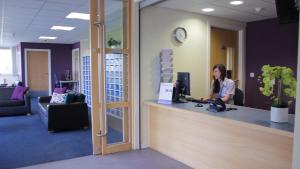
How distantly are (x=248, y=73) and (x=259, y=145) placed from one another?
140 inches

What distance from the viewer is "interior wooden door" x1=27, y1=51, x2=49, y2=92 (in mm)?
10875

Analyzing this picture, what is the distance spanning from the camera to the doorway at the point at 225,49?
529 centimetres

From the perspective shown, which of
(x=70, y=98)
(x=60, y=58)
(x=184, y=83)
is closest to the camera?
(x=184, y=83)

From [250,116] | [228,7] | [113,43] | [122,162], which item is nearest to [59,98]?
[113,43]

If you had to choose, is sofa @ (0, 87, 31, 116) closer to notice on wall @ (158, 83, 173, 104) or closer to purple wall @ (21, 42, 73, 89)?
purple wall @ (21, 42, 73, 89)

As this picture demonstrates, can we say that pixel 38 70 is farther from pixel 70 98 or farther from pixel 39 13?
pixel 70 98

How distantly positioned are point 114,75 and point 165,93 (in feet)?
2.70

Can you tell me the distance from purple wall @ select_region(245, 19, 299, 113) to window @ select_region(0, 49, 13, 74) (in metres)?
11.0

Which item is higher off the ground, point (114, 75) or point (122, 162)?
point (114, 75)

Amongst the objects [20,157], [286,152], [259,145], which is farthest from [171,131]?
[20,157]

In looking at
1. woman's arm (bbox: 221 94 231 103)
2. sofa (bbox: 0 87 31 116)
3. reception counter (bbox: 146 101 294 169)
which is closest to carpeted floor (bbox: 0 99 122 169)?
reception counter (bbox: 146 101 294 169)

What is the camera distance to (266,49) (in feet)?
17.9

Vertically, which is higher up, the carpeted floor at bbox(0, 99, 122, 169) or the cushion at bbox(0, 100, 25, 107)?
the cushion at bbox(0, 100, 25, 107)

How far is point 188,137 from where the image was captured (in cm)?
337
